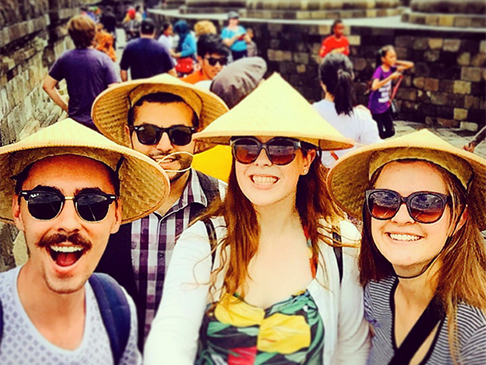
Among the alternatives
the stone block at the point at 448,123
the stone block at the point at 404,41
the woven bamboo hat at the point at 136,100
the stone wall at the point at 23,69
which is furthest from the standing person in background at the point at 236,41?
the woven bamboo hat at the point at 136,100

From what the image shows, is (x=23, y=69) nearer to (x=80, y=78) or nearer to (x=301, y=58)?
(x=80, y=78)

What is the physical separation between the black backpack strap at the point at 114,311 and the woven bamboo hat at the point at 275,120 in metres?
0.53

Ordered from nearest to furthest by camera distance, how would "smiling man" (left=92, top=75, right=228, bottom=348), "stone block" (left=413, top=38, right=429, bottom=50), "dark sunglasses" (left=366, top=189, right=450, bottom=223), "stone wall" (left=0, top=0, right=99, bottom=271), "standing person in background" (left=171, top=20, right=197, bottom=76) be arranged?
"dark sunglasses" (left=366, top=189, right=450, bottom=223) < "smiling man" (left=92, top=75, right=228, bottom=348) < "stone wall" (left=0, top=0, right=99, bottom=271) < "standing person in background" (left=171, top=20, right=197, bottom=76) < "stone block" (left=413, top=38, right=429, bottom=50)

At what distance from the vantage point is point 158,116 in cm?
220

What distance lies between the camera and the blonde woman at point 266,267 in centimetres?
161

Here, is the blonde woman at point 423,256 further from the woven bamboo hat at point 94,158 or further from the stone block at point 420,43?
the stone block at point 420,43

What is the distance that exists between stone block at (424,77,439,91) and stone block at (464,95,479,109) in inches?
23.1

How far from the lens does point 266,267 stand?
176 cm

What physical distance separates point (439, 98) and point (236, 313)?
9.27m

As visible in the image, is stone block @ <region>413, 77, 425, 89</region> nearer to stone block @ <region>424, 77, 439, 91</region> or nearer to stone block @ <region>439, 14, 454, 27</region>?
stone block @ <region>424, 77, 439, 91</region>

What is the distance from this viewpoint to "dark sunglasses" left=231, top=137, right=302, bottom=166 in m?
1.75

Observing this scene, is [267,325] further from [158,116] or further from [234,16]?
[234,16]

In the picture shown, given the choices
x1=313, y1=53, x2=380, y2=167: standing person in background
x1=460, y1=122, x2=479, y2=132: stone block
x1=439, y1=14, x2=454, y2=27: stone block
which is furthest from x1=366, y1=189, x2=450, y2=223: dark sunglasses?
x1=439, y1=14, x2=454, y2=27: stone block

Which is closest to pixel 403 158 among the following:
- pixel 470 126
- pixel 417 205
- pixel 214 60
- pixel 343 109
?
pixel 417 205
